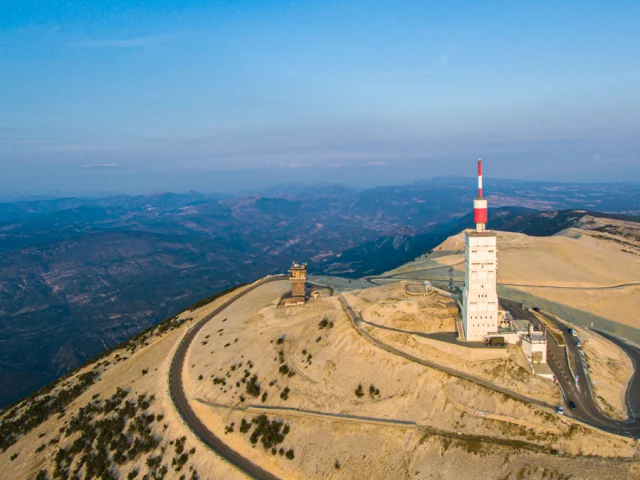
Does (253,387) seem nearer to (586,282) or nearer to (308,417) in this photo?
(308,417)

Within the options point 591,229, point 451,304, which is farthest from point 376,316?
point 591,229

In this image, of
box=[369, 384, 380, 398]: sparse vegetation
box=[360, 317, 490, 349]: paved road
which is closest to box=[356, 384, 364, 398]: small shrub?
box=[369, 384, 380, 398]: sparse vegetation

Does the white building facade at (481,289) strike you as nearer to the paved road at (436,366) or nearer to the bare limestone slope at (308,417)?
the bare limestone slope at (308,417)

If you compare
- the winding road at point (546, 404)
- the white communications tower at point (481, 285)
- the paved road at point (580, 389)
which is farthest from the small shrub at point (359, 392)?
the paved road at point (580, 389)

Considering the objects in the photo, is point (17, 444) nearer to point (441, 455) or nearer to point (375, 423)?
point (375, 423)

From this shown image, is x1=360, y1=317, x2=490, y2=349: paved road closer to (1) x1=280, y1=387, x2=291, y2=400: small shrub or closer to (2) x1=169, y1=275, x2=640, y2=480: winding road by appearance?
(2) x1=169, y1=275, x2=640, y2=480: winding road

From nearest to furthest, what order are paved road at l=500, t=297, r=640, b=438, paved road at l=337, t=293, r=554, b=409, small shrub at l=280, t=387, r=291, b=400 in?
paved road at l=500, t=297, r=640, b=438
paved road at l=337, t=293, r=554, b=409
small shrub at l=280, t=387, r=291, b=400

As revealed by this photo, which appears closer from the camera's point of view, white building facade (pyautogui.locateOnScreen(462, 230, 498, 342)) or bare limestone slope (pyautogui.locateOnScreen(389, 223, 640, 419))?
bare limestone slope (pyautogui.locateOnScreen(389, 223, 640, 419))

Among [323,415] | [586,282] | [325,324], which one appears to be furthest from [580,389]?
[586,282]
